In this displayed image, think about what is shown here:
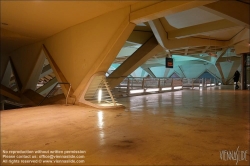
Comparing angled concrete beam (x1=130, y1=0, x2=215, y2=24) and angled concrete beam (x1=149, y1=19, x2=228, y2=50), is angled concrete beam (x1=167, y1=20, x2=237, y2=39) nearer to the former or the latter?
angled concrete beam (x1=149, y1=19, x2=228, y2=50)

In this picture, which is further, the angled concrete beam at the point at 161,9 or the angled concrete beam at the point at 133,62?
the angled concrete beam at the point at 133,62

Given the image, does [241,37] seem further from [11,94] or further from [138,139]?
[11,94]

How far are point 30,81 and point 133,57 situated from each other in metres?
7.38

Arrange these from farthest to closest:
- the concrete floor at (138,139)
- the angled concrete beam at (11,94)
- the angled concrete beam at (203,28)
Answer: the angled concrete beam at (11,94), the angled concrete beam at (203,28), the concrete floor at (138,139)

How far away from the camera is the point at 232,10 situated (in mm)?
6516

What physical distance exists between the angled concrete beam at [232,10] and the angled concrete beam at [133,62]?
6.26 metres

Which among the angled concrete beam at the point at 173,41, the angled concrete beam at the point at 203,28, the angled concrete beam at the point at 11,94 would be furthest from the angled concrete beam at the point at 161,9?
the angled concrete beam at the point at 11,94

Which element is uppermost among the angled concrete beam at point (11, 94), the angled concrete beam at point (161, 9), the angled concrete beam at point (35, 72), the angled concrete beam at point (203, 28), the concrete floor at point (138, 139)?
the angled concrete beam at point (203, 28)

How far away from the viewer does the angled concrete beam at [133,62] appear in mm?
11758

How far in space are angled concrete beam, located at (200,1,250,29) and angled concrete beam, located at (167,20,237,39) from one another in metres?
3.07

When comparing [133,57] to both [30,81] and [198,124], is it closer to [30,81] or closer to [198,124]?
[30,81]

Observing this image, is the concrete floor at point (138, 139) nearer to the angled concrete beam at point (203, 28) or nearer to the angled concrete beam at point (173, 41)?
the angled concrete beam at point (173, 41)

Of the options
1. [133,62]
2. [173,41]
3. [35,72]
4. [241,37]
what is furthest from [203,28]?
[35,72]

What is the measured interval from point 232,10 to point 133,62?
692 centimetres
